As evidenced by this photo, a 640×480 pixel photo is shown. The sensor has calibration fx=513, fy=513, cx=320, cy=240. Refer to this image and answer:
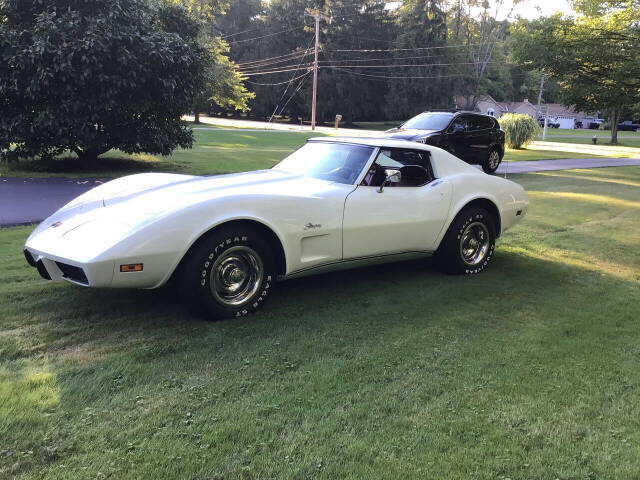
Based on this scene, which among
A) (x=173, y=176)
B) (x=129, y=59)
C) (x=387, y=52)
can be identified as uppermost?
(x=387, y=52)

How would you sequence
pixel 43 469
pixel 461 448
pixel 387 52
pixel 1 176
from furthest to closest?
pixel 387 52, pixel 1 176, pixel 461 448, pixel 43 469

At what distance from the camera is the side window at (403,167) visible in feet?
15.5

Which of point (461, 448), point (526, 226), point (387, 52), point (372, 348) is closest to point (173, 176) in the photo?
point (372, 348)

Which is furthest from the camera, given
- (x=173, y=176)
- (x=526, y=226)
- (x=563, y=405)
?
(x=526, y=226)

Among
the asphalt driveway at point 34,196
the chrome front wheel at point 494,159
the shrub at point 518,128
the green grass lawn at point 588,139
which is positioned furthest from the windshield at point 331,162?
the green grass lawn at point 588,139

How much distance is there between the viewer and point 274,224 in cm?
398

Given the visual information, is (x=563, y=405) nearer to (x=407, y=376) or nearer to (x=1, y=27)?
(x=407, y=376)

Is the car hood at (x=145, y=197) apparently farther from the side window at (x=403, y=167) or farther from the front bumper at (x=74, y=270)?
the side window at (x=403, y=167)

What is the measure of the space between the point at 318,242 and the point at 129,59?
844 cm

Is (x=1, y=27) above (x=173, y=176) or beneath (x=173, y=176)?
above

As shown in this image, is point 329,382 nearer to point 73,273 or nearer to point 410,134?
point 73,273

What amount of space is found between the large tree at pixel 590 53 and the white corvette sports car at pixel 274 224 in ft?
45.6

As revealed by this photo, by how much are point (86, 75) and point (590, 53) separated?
49.9 ft

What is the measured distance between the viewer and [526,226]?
810cm
